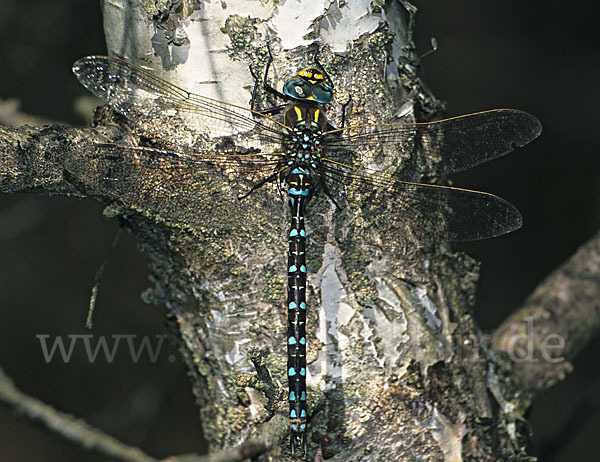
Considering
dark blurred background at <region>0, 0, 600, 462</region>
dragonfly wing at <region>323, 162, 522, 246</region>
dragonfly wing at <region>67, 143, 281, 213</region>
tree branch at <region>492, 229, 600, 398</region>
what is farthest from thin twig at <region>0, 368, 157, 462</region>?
dark blurred background at <region>0, 0, 600, 462</region>

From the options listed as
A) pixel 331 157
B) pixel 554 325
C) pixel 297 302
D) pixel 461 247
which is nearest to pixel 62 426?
pixel 297 302

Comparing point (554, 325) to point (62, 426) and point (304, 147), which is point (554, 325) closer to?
point (304, 147)

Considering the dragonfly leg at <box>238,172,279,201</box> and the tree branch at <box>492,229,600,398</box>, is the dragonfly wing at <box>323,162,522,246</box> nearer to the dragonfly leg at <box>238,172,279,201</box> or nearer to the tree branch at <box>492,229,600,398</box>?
the dragonfly leg at <box>238,172,279,201</box>

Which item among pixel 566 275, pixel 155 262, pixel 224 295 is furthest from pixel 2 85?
pixel 566 275

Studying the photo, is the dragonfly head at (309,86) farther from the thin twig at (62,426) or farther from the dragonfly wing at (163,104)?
the thin twig at (62,426)

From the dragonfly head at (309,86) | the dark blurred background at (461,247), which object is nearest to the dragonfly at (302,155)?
the dragonfly head at (309,86)

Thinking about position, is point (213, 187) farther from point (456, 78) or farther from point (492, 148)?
point (456, 78)
